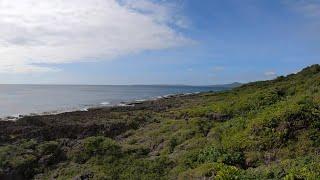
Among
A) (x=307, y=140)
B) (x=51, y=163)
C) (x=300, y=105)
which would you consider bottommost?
(x=51, y=163)

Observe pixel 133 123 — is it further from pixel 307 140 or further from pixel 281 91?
pixel 307 140

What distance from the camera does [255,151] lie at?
18.0 meters

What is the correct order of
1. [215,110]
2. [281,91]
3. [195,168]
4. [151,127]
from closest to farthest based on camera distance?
1. [195,168]
2. [151,127]
3. [215,110]
4. [281,91]

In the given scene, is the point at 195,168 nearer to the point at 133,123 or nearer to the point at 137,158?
the point at 137,158

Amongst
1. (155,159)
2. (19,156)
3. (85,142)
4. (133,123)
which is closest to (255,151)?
(155,159)

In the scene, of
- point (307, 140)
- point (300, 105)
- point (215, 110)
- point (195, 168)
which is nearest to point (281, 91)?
point (215, 110)

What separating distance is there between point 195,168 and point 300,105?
7.96 metres

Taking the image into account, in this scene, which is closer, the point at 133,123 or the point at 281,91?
the point at 133,123

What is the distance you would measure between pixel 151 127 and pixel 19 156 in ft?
29.4

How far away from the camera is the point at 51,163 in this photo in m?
21.1

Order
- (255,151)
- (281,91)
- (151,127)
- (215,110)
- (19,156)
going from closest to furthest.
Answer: (255,151) < (19,156) < (151,127) < (215,110) < (281,91)

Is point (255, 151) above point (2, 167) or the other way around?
above

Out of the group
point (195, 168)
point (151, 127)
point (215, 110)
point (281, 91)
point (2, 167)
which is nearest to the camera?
point (195, 168)

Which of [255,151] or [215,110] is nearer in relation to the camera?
[255,151]
